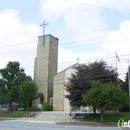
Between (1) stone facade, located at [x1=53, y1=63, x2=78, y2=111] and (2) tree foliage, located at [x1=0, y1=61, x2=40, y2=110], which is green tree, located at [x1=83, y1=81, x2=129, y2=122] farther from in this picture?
(2) tree foliage, located at [x1=0, y1=61, x2=40, y2=110]

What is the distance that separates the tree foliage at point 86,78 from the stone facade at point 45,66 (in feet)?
62.0

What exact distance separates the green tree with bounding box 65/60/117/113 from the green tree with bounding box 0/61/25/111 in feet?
60.1

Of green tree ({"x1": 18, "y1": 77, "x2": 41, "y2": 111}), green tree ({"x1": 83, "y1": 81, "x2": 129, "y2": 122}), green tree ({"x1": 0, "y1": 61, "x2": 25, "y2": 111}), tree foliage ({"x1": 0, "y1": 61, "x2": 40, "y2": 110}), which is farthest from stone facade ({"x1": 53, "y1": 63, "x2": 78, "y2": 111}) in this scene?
green tree ({"x1": 83, "y1": 81, "x2": 129, "y2": 122})

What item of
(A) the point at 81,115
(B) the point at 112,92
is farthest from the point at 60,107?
(B) the point at 112,92

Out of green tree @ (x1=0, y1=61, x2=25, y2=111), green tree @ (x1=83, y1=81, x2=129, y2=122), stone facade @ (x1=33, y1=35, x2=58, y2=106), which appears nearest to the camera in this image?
green tree @ (x1=83, y1=81, x2=129, y2=122)

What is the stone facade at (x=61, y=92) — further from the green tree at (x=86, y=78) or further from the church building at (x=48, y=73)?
the green tree at (x=86, y=78)

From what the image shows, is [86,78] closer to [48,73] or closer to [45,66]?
[48,73]

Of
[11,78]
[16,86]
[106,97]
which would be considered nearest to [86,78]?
[106,97]

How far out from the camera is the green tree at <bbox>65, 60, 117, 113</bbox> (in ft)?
116

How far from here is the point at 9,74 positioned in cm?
5269

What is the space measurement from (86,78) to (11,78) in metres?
23.0

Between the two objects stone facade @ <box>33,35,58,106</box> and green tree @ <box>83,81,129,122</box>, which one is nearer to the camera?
green tree @ <box>83,81,129,122</box>

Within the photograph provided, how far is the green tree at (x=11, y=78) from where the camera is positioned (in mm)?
50109

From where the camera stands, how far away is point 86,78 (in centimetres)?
3584
